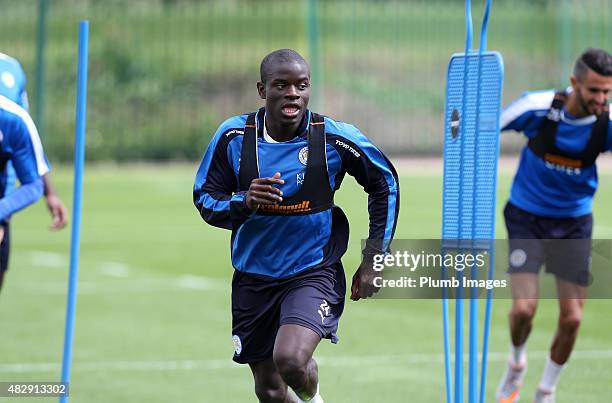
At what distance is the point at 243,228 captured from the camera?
7.14m

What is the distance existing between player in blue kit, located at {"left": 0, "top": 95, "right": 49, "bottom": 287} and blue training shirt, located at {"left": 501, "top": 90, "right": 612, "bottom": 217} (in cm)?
329

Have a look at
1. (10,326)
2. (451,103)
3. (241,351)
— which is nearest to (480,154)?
(451,103)

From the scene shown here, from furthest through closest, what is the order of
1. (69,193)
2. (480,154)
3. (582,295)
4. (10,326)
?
(69,193)
(10,326)
(582,295)
(480,154)

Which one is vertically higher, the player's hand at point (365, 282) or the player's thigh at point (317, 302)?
the player's hand at point (365, 282)

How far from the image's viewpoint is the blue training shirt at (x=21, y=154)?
24.6ft

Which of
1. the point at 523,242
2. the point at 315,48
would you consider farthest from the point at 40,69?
the point at 523,242

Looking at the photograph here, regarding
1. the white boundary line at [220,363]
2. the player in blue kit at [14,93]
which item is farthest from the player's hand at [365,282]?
the white boundary line at [220,363]

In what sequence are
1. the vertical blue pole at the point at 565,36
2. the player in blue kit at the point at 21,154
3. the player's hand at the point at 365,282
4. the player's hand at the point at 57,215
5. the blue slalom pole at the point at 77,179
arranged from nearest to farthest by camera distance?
the blue slalom pole at the point at 77,179, the player's hand at the point at 365,282, the player in blue kit at the point at 21,154, the player's hand at the point at 57,215, the vertical blue pole at the point at 565,36

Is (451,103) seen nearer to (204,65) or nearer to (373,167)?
(373,167)

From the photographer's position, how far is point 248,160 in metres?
6.99

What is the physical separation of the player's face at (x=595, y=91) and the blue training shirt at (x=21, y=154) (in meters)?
3.64

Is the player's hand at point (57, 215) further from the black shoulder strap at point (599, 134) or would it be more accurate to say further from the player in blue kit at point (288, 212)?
the black shoulder strap at point (599, 134)

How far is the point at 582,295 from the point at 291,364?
9.82ft

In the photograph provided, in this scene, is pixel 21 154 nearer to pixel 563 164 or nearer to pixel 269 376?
pixel 269 376
